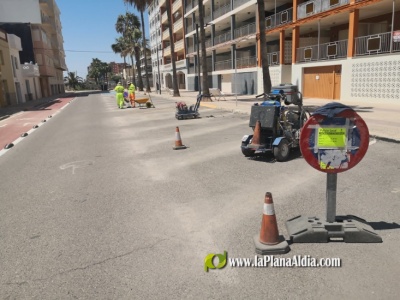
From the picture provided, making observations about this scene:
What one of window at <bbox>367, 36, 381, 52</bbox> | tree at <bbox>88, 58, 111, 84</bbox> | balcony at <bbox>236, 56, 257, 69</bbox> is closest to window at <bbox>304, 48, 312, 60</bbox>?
window at <bbox>367, 36, 381, 52</bbox>

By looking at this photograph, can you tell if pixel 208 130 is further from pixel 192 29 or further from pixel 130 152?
pixel 192 29

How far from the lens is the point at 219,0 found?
42.2m

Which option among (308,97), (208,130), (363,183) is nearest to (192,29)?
(308,97)

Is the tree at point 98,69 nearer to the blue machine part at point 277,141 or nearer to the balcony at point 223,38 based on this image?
the balcony at point 223,38

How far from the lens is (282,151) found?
7566 millimetres

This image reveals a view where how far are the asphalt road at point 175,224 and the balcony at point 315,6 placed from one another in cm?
1626

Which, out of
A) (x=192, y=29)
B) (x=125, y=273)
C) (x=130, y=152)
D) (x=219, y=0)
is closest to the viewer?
(x=125, y=273)

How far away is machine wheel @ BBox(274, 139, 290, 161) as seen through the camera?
7469 mm

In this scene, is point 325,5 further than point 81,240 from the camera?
Yes

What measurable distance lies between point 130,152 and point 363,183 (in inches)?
235

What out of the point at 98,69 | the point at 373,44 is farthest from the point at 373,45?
the point at 98,69

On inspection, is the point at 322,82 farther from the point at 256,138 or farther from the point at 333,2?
the point at 256,138

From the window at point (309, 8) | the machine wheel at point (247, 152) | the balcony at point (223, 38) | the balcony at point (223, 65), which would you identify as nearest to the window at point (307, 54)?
the window at point (309, 8)

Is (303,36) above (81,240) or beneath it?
above
